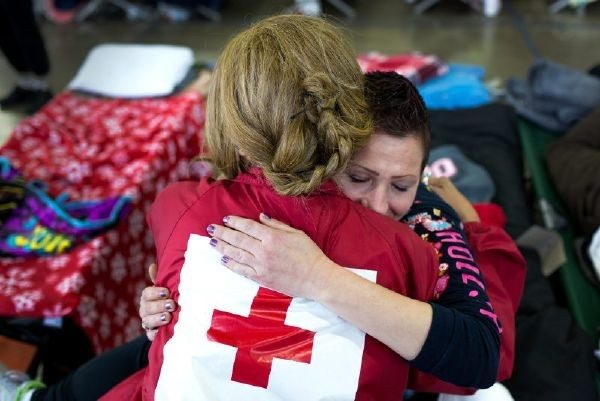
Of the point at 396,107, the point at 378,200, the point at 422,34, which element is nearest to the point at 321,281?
the point at 378,200

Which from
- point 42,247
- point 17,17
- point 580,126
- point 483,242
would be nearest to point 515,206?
point 580,126

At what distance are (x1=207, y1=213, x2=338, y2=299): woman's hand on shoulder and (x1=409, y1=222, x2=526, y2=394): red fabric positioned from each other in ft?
1.37

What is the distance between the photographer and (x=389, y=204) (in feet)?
3.60

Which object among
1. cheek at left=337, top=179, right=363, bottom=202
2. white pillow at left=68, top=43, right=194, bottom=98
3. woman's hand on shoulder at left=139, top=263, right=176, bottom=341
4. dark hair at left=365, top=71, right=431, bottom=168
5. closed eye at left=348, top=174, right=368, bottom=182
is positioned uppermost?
dark hair at left=365, top=71, right=431, bottom=168

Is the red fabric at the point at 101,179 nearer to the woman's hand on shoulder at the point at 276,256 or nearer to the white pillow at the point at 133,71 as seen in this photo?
the white pillow at the point at 133,71

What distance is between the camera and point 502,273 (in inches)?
48.7

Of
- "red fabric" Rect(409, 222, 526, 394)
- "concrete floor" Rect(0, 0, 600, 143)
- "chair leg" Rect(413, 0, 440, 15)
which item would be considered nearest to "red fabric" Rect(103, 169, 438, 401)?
"red fabric" Rect(409, 222, 526, 394)

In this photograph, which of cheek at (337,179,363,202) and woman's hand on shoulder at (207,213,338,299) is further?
cheek at (337,179,363,202)

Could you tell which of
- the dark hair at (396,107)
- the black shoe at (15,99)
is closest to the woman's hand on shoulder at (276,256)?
the dark hair at (396,107)

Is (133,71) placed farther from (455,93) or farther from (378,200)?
(378,200)

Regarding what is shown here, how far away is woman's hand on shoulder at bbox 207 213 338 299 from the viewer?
0.89 metres

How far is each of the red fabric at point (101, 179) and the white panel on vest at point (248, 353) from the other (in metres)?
0.82

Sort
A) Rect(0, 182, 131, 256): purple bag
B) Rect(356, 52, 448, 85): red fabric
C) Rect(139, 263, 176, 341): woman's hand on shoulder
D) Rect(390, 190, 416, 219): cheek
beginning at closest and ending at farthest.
Result: 1. Rect(139, 263, 176, 341): woman's hand on shoulder
2. Rect(390, 190, 416, 219): cheek
3. Rect(0, 182, 131, 256): purple bag
4. Rect(356, 52, 448, 85): red fabric

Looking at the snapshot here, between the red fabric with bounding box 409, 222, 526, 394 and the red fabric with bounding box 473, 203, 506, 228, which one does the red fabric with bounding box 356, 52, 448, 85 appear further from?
the red fabric with bounding box 409, 222, 526, 394
